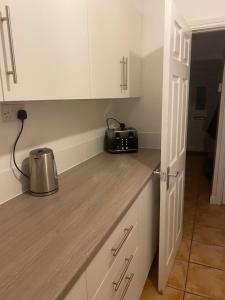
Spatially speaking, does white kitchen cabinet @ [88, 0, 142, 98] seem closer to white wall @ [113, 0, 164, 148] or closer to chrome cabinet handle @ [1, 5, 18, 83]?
white wall @ [113, 0, 164, 148]

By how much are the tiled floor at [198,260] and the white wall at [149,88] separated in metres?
0.96

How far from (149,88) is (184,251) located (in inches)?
58.0

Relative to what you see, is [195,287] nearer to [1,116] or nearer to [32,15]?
[1,116]

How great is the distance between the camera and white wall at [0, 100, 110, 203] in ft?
3.63

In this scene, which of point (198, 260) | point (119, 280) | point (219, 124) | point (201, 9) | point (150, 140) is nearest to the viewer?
point (119, 280)

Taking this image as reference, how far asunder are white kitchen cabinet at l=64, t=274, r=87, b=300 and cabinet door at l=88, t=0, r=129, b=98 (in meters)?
0.92

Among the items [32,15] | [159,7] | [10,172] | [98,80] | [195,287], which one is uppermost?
[159,7]

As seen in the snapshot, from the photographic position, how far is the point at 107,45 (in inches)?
54.8

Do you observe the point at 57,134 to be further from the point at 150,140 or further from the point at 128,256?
the point at 150,140

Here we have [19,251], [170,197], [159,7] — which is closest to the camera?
[19,251]

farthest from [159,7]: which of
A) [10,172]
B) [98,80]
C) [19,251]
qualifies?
[19,251]

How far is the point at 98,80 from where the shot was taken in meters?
1.32

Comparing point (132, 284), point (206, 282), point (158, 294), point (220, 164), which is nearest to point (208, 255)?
point (206, 282)

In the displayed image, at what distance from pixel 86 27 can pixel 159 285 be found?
168 cm
